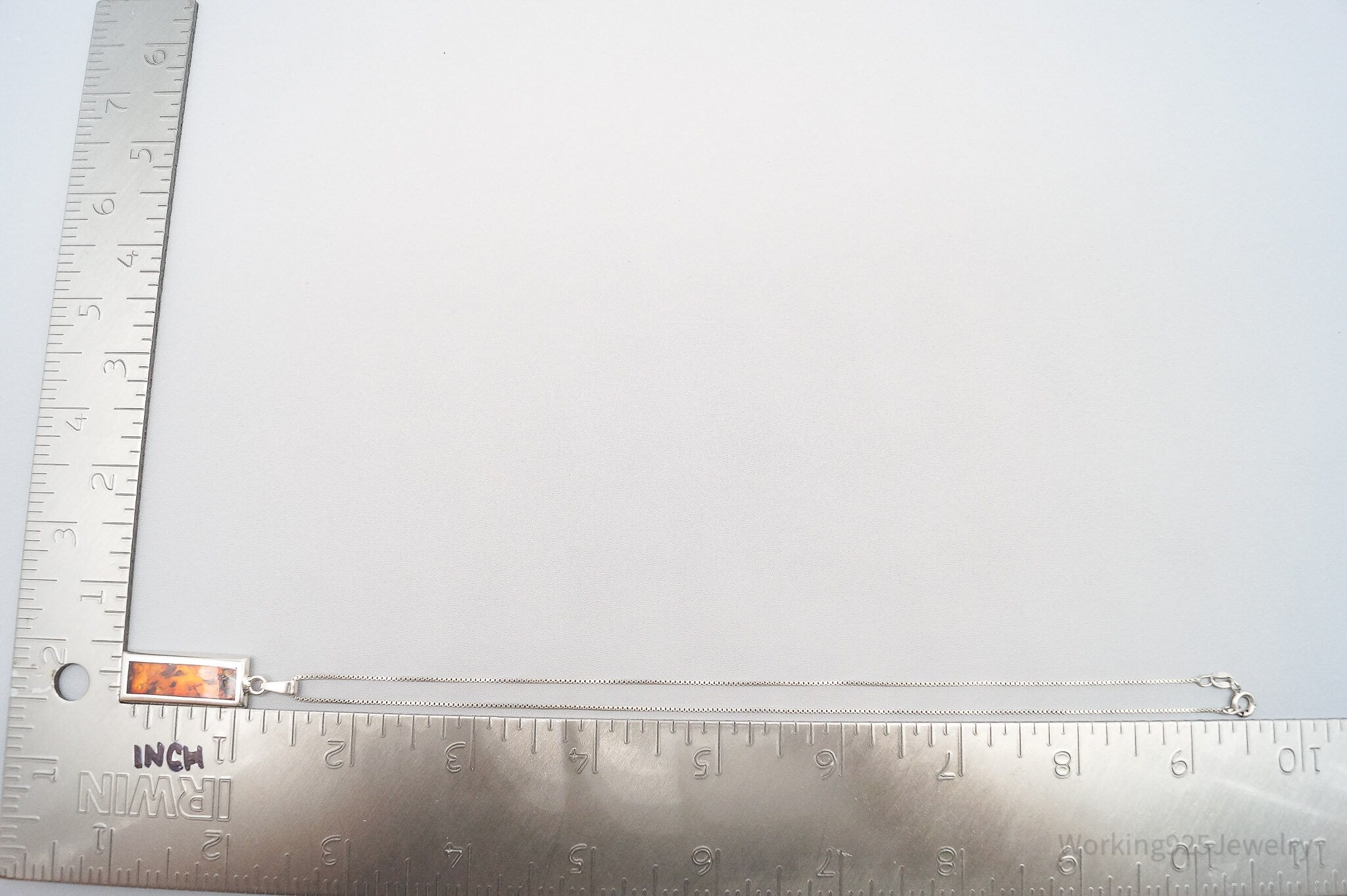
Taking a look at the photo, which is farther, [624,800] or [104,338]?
[104,338]

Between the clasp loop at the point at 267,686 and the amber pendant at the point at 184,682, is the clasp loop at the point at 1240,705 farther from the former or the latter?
the amber pendant at the point at 184,682

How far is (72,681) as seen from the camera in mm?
1733

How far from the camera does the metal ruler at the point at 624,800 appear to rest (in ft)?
5.39

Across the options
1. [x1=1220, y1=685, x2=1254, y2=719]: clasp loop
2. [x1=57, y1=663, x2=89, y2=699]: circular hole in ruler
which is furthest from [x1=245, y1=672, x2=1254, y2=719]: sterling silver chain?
[x1=57, y1=663, x2=89, y2=699]: circular hole in ruler

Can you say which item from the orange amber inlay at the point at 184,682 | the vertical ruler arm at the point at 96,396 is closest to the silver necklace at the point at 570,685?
the orange amber inlay at the point at 184,682

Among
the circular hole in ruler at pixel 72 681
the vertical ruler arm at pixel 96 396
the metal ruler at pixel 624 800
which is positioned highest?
the vertical ruler arm at pixel 96 396

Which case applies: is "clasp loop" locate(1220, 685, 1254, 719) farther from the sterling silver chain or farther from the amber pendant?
the amber pendant

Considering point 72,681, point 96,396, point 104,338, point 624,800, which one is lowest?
point 624,800

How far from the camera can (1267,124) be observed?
1894 mm

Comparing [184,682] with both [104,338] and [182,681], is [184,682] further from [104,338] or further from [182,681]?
[104,338]

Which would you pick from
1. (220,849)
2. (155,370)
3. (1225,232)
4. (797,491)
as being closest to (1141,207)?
(1225,232)

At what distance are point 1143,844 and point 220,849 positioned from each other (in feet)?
6.78

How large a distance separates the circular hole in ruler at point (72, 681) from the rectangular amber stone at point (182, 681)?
104 millimetres

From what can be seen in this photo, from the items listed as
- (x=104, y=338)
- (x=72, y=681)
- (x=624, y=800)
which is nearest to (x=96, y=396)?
(x=104, y=338)
